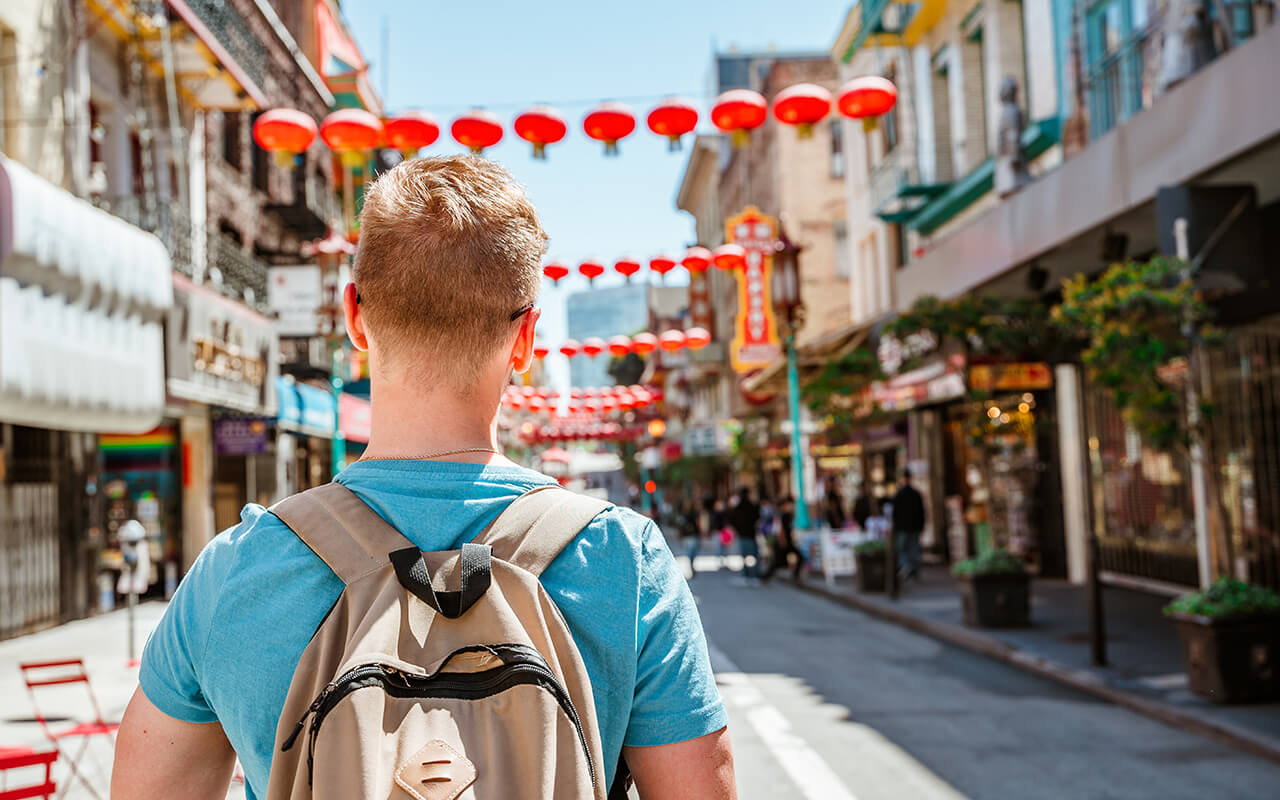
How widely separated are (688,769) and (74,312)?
34.9 feet

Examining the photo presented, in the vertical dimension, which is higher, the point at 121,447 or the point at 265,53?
the point at 265,53

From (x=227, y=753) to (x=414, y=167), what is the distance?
2.81ft

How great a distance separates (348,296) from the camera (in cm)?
173

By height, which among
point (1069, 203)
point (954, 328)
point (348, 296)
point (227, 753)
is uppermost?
point (1069, 203)

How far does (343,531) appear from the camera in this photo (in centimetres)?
149

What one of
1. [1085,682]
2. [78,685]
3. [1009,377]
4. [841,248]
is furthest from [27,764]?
[841,248]

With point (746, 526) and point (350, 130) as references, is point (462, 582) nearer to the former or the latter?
point (350, 130)

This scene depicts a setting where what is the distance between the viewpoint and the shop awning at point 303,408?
22328 millimetres

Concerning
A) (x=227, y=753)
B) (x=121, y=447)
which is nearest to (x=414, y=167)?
(x=227, y=753)

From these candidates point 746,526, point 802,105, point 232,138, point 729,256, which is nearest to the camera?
point 802,105

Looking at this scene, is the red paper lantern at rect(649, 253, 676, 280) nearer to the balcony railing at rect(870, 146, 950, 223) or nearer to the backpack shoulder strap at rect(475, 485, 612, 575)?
the balcony railing at rect(870, 146, 950, 223)

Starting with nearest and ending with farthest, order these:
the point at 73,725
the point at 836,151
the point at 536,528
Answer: the point at 536,528, the point at 73,725, the point at 836,151

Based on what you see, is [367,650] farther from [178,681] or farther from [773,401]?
[773,401]

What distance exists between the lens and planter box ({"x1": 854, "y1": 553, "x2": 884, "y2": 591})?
60.7ft
